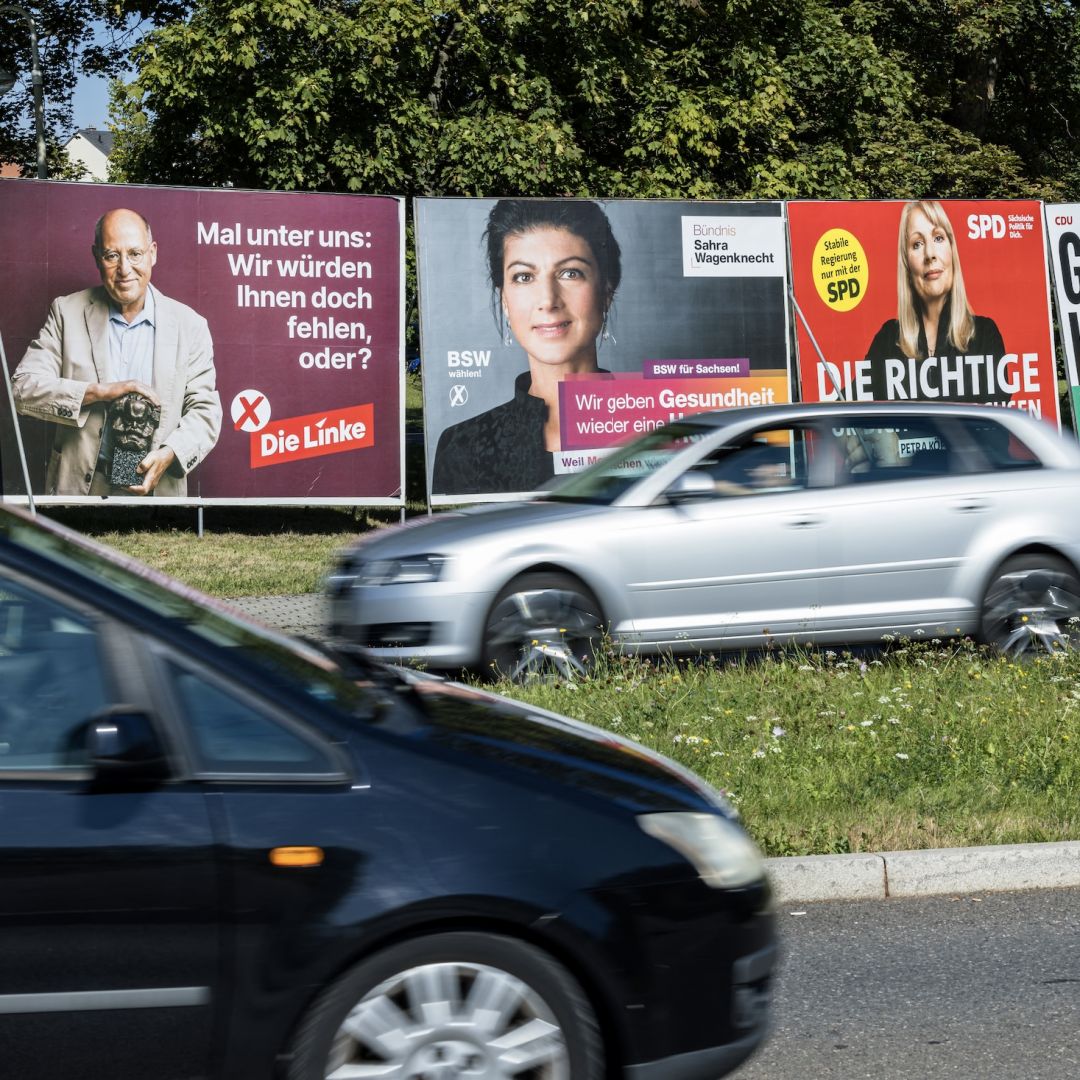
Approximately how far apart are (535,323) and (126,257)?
164 inches

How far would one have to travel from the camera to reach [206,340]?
15.6 meters

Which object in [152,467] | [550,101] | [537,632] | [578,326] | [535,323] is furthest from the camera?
[550,101]

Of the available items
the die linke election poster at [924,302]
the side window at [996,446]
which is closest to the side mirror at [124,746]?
the side window at [996,446]

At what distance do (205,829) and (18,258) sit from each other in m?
13.3

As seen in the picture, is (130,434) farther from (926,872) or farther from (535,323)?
(926,872)

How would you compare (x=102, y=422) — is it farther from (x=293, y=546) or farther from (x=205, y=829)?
(x=205, y=829)

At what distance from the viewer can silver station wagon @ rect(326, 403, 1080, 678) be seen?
Result: 27.7 feet

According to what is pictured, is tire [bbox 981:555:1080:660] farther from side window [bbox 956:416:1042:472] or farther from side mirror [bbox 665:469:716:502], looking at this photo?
side mirror [bbox 665:469:716:502]

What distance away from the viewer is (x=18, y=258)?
49.6 feet

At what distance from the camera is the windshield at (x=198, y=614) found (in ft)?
10.9

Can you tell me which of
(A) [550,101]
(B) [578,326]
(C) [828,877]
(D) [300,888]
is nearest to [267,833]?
(D) [300,888]

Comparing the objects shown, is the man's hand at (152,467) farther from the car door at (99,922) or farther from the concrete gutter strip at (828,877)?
the car door at (99,922)

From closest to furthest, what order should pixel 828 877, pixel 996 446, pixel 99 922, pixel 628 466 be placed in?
pixel 99 922 < pixel 828 877 < pixel 628 466 < pixel 996 446

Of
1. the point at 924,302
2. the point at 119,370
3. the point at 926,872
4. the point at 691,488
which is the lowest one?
the point at 926,872
